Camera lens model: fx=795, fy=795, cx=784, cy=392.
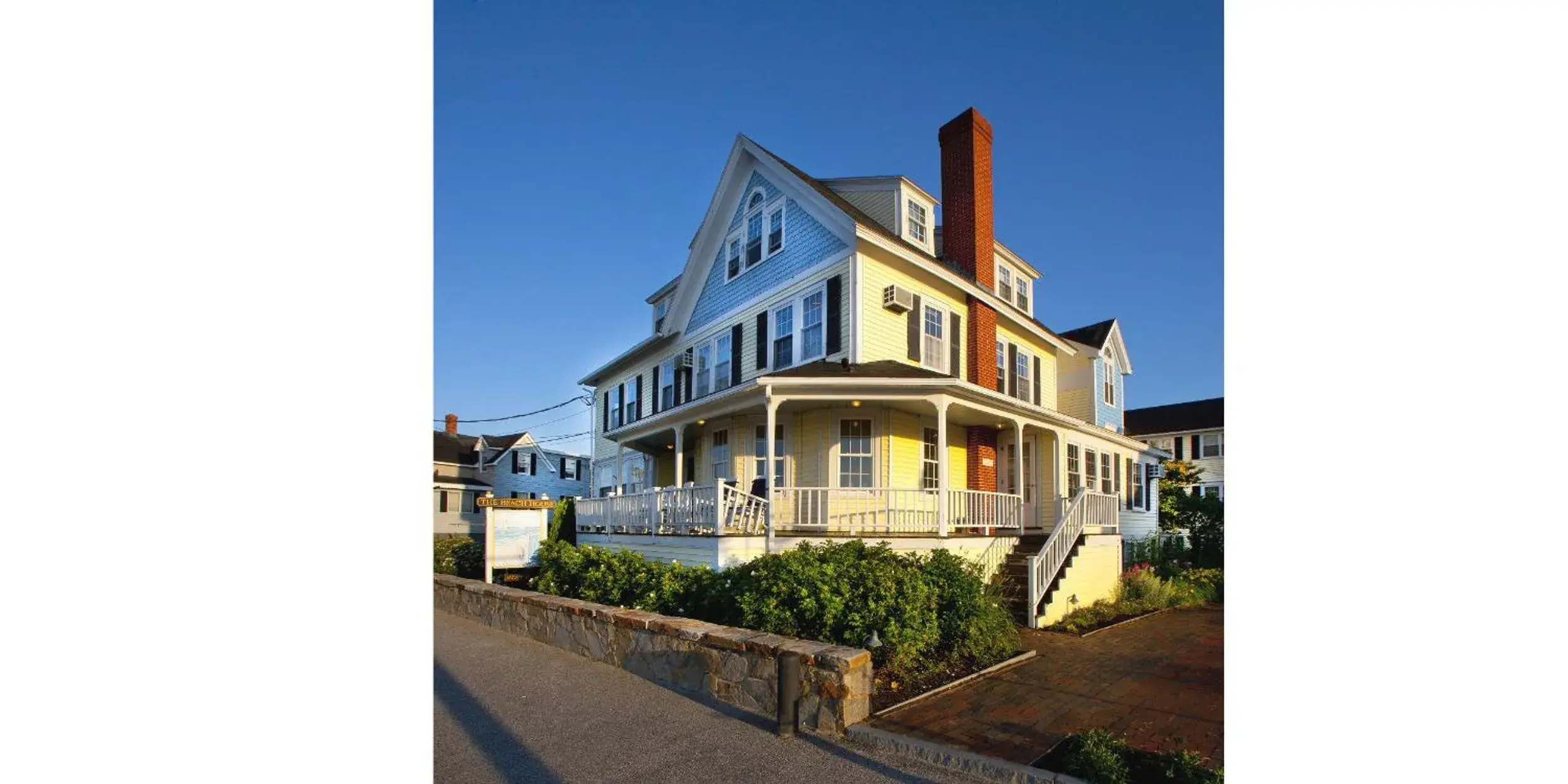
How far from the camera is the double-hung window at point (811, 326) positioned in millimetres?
11406

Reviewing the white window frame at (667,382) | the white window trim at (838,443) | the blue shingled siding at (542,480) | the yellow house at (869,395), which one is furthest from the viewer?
the blue shingled siding at (542,480)

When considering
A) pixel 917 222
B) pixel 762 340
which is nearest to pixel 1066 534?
pixel 762 340

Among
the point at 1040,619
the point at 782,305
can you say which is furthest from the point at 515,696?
the point at 782,305

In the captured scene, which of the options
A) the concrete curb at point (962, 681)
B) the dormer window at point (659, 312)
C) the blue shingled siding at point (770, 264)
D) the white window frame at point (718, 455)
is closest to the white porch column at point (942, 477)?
the concrete curb at point (962, 681)

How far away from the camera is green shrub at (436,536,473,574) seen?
1278 cm

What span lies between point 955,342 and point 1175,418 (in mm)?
21018

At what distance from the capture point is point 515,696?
17.8 ft

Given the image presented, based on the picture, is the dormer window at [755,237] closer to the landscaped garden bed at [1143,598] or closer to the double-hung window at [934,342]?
the double-hung window at [934,342]

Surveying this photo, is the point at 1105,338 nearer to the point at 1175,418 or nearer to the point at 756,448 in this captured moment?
the point at 756,448

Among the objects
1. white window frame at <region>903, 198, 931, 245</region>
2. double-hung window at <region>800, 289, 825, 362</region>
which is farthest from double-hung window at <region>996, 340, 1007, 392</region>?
double-hung window at <region>800, 289, 825, 362</region>

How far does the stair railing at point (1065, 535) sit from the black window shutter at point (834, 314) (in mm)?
3631

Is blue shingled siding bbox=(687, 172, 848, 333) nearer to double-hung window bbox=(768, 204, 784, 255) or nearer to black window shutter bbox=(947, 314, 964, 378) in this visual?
double-hung window bbox=(768, 204, 784, 255)

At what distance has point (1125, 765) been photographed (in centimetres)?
365
